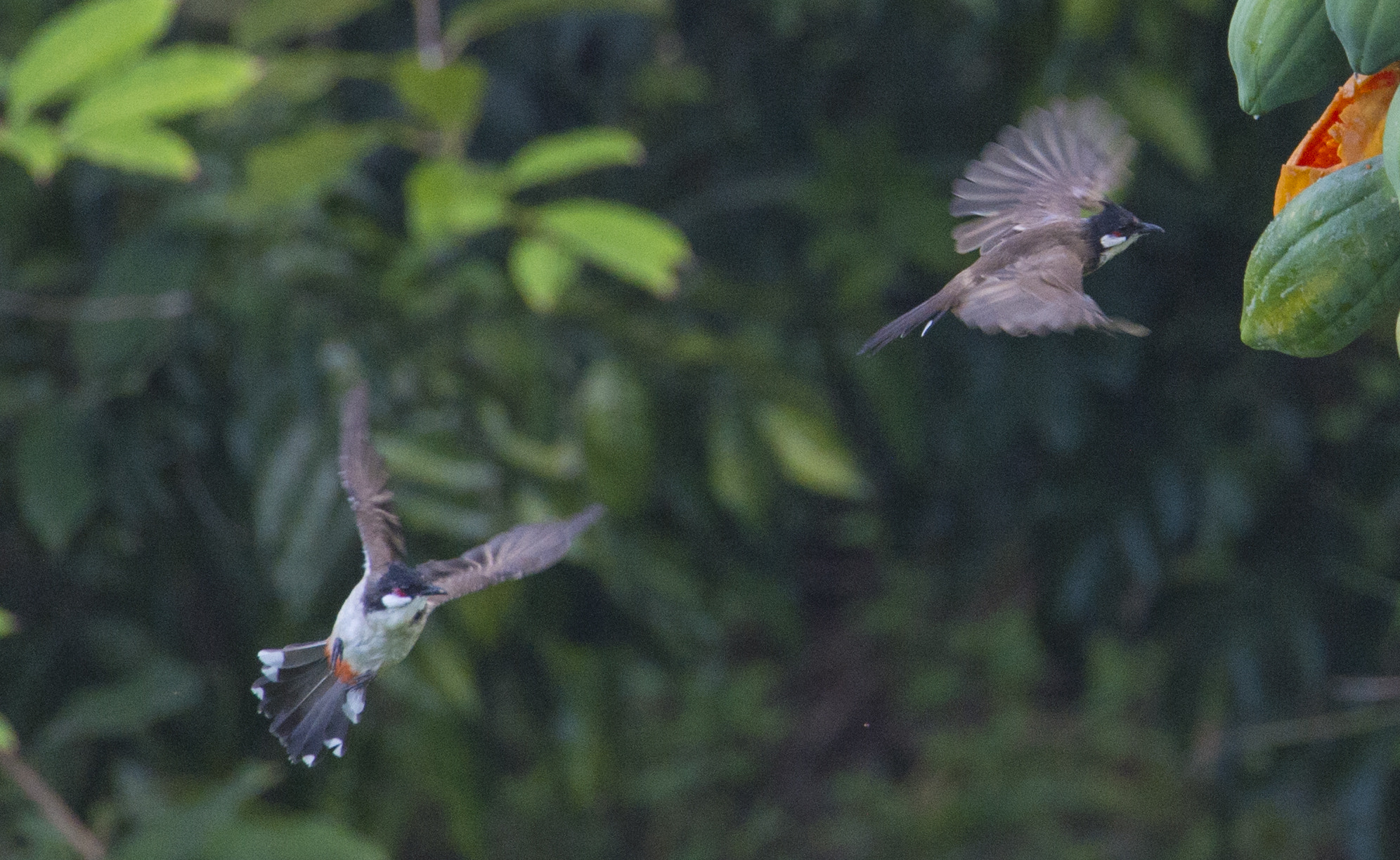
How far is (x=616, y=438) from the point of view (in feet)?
5.09

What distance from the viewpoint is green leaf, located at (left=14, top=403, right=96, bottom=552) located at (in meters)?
1.49

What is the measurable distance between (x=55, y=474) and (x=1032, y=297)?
121 centimetres

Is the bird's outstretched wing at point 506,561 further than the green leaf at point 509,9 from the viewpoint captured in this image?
No

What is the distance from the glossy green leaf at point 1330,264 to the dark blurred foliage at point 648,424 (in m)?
1.03

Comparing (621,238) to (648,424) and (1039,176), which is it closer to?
(648,424)

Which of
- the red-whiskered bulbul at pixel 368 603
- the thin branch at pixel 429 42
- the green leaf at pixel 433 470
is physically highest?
the thin branch at pixel 429 42

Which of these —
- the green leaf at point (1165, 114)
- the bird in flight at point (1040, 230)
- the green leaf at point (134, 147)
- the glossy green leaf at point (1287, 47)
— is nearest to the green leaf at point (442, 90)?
the green leaf at point (134, 147)

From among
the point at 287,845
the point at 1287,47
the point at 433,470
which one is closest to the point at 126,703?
the point at 287,845

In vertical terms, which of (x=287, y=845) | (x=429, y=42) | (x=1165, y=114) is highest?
(x=429, y=42)

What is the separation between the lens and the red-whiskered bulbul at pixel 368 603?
2.16ft

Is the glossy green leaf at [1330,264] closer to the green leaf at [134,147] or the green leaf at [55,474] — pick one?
the green leaf at [134,147]

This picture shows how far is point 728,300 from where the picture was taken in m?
1.84

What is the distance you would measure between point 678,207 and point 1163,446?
2.66 ft

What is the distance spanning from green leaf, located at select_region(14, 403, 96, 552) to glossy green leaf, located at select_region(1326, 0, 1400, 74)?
1400mm
